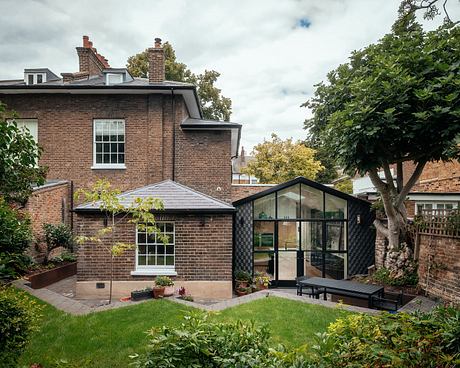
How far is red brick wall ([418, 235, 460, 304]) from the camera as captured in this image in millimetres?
7930

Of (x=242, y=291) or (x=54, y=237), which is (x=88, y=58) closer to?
(x=54, y=237)

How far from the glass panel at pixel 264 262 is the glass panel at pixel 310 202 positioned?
6.85 feet

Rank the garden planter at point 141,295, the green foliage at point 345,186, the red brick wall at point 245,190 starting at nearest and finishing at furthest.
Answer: the garden planter at point 141,295 → the red brick wall at point 245,190 → the green foliage at point 345,186

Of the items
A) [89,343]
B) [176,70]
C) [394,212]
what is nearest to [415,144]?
[394,212]

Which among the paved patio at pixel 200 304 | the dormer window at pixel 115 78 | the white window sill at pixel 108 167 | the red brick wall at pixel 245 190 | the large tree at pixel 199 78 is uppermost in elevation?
→ the large tree at pixel 199 78

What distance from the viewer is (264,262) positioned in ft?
41.7

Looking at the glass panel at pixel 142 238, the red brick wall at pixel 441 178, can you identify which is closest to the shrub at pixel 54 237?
the glass panel at pixel 142 238

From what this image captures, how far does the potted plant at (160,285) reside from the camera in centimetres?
923

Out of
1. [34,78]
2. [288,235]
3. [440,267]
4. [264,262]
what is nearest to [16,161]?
[264,262]

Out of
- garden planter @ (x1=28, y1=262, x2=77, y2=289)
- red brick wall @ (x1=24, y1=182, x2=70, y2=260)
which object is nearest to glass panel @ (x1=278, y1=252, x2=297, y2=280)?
garden planter @ (x1=28, y1=262, x2=77, y2=289)

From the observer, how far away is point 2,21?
10.6 metres

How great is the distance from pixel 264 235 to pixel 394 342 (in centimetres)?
1012

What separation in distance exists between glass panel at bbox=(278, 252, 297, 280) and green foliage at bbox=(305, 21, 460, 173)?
4.71m

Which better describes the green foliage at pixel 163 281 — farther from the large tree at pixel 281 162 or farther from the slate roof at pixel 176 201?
the large tree at pixel 281 162
